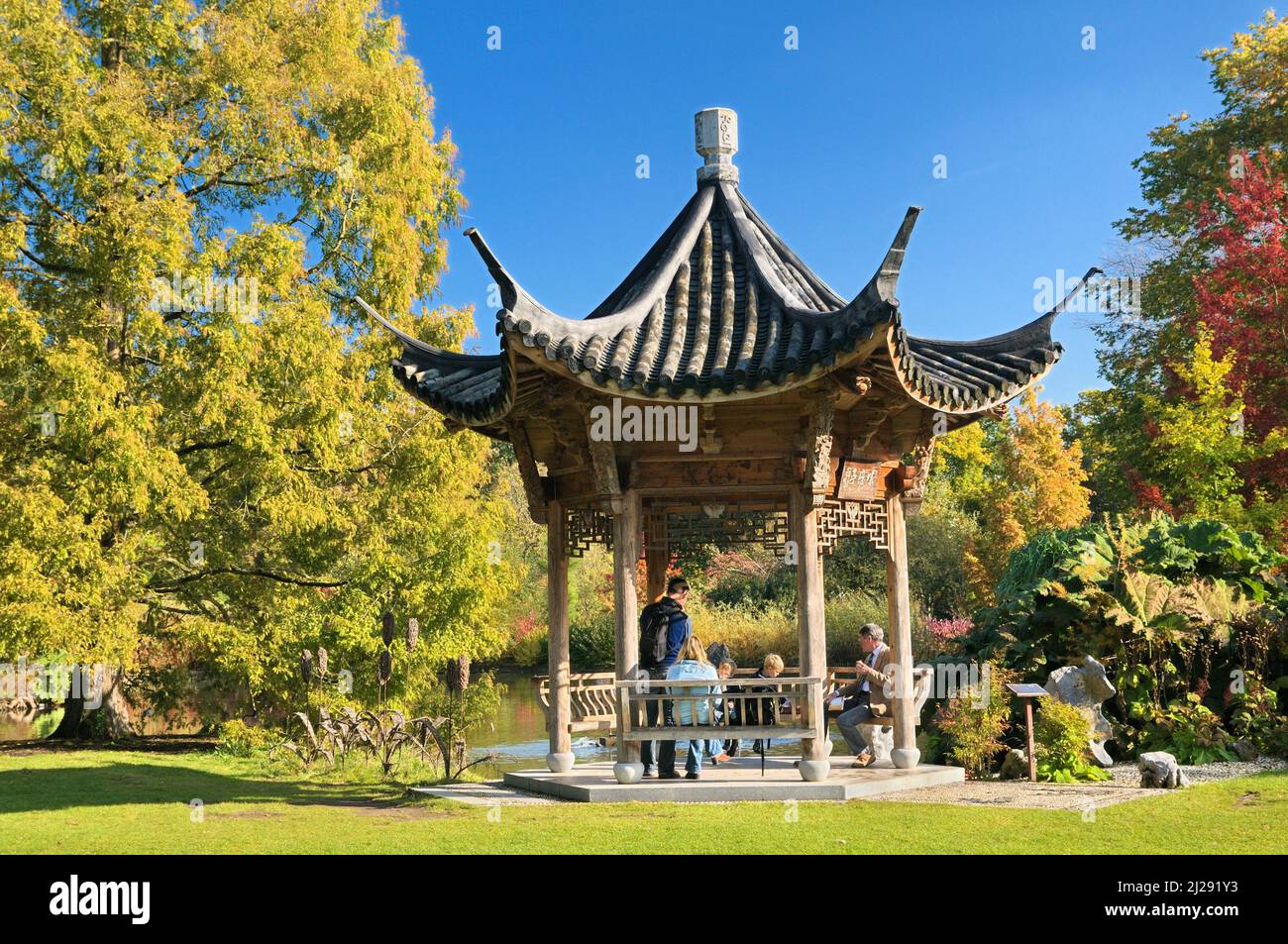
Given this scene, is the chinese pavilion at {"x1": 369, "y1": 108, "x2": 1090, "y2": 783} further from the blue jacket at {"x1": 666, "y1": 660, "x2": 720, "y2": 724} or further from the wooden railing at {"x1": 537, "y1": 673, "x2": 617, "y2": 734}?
the blue jacket at {"x1": 666, "y1": 660, "x2": 720, "y2": 724}

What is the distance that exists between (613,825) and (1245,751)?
655 centimetres

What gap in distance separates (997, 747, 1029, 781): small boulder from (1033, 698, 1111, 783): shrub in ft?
0.39

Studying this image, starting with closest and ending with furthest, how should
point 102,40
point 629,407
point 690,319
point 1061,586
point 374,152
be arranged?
point 629,407
point 690,319
point 1061,586
point 102,40
point 374,152

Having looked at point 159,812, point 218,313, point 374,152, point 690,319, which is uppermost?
point 374,152

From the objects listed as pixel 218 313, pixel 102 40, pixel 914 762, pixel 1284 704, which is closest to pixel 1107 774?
pixel 914 762

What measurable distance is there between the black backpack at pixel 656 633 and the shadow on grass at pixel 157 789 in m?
2.41

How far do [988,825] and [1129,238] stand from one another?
23763mm

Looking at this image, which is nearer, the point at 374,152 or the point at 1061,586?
the point at 1061,586

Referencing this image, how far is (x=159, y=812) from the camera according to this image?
987 centimetres

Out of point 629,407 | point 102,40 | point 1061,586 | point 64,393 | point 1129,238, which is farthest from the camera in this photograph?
point 1129,238

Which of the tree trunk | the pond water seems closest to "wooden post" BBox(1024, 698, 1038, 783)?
the pond water

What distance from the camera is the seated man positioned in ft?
34.9

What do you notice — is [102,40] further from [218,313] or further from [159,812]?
[159,812]

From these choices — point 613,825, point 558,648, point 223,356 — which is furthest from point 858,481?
point 223,356
